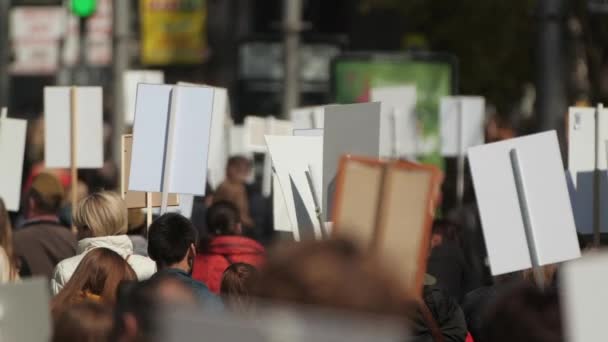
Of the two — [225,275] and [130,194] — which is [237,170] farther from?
[225,275]

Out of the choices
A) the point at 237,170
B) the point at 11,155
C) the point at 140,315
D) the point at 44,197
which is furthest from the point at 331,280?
the point at 237,170

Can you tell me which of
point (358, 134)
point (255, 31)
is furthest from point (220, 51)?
point (358, 134)

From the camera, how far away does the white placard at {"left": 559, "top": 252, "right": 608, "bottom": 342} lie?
10.9ft

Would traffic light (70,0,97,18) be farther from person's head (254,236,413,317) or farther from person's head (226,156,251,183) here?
person's head (254,236,413,317)

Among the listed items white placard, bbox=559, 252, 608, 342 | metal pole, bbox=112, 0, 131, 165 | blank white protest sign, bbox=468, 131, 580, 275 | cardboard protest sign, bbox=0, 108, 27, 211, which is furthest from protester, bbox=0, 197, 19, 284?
metal pole, bbox=112, 0, 131, 165

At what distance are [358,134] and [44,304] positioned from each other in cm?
353

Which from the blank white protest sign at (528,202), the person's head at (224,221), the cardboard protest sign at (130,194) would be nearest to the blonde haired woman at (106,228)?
the cardboard protest sign at (130,194)

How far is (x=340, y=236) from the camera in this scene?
10.8 ft

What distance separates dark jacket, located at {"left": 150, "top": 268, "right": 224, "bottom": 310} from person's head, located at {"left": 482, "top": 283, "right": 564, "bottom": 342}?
2.69 meters

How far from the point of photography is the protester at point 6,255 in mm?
7617

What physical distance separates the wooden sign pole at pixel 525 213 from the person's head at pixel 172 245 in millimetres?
1417

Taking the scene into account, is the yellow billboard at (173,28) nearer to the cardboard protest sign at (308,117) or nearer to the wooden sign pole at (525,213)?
the cardboard protest sign at (308,117)

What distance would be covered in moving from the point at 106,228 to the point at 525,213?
2038mm

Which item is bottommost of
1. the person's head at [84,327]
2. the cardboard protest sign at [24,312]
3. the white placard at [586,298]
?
the person's head at [84,327]
